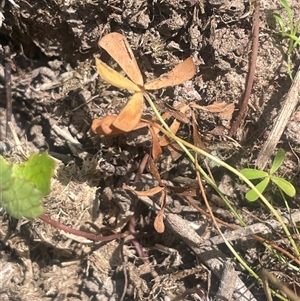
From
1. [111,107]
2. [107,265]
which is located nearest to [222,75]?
[111,107]

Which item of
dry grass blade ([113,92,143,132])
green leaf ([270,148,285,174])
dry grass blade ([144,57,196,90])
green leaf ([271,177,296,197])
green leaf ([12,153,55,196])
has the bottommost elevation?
green leaf ([271,177,296,197])

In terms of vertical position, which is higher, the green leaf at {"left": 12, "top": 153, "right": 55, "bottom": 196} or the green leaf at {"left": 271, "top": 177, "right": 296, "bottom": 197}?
the green leaf at {"left": 12, "top": 153, "right": 55, "bottom": 196}

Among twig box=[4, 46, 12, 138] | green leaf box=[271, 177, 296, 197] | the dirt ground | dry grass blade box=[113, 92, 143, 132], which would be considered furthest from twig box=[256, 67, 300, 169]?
twig box=[4, 46, 12, 138]

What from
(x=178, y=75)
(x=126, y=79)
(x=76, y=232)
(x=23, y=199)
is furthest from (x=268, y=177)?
(x=23, y=199)

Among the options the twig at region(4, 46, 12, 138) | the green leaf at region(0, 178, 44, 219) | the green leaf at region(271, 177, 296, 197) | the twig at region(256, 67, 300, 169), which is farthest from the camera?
the twig at region(4, 46, 12, 138)

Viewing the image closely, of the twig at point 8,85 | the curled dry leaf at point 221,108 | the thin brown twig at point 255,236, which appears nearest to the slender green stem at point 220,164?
the thin brown twig at point 255,236

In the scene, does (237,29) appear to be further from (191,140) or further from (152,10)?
(191,140)

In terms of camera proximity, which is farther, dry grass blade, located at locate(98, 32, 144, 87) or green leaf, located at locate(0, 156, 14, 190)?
dry grass blade, located at locate(98, 32, 144, 87)

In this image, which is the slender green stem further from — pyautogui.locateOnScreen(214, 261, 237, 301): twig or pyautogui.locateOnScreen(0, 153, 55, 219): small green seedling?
pyautogui.locateOnScreen(0, 153, 55, 219): small green seedling
